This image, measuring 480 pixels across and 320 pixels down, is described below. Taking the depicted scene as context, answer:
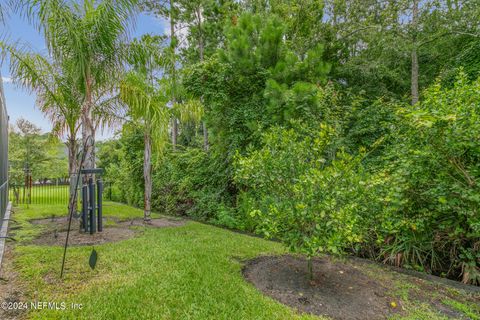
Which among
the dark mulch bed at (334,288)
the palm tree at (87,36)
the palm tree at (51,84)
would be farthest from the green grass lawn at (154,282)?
the palm tree at (51,84)

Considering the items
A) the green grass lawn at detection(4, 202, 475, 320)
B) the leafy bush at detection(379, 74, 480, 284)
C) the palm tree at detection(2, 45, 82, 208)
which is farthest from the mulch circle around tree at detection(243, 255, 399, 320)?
the palm tree at detection(2, 45, 82, 208)

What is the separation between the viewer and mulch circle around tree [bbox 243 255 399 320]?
8.49 ft

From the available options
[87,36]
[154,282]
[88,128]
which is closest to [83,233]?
[88,128]

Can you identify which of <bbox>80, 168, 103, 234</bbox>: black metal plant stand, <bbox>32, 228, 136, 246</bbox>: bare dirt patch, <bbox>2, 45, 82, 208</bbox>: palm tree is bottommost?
<bbox>32, 228, 136, 246</bbox>: bare dirt patch

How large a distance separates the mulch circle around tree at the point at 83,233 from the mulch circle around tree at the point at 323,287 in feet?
9.33

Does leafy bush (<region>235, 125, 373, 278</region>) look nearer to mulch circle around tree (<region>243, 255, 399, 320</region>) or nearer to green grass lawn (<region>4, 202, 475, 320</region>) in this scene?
mulch circle around tree (<region>243, 255, 399, 320</region>)

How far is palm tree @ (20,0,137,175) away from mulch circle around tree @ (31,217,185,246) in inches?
54.3

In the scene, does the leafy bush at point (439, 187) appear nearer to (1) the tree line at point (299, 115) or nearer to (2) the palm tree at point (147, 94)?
(1) the tree line at point (299, 115)

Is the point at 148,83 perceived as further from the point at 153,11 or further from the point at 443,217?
the point at 153,11

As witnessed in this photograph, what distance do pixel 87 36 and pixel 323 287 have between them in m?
5.66

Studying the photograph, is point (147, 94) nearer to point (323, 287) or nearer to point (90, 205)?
point (90, 205)

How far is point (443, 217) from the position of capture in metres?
3.83

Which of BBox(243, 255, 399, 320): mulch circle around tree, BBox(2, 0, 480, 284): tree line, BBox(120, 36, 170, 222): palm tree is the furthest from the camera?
BBox(120, 36, 170, 222): palm tree

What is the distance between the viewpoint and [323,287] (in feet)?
10.1
